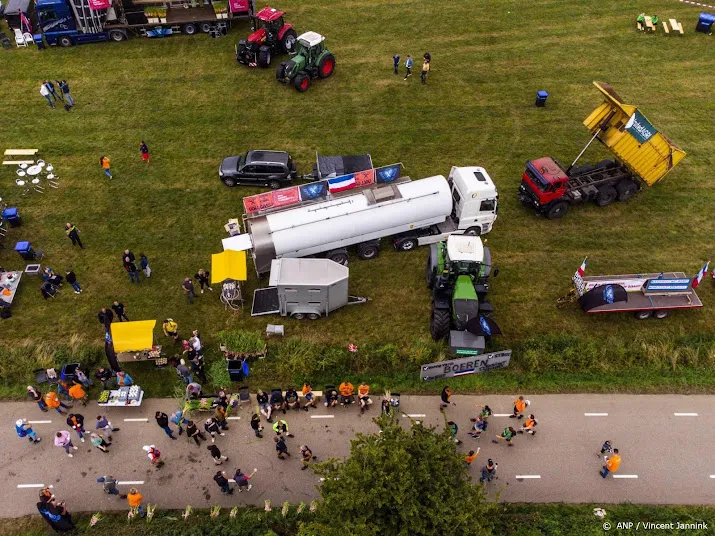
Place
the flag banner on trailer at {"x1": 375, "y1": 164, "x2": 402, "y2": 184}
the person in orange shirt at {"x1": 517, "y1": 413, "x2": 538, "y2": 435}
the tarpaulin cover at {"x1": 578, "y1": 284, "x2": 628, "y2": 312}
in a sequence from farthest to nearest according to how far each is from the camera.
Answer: the flag banner on trailer at {"x1": 375, "y1": 164, "x2": 402, "y2": 184}, the tarpaulin cover at {"x1": 578, "y1": 284, "x2": 628, "y2": 312}, the person in orange shirt at {"x1": 517, "y1": 413, "x2": 538, "y2": 435}

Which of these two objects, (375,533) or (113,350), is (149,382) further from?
(375,533)

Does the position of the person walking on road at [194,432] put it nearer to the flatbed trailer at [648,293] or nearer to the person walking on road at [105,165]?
the person walking on road at [105,165]

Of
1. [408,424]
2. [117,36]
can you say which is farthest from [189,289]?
[117,36]

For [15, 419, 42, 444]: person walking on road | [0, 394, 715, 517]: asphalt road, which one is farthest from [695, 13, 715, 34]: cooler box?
[15, 419, 42, 444]: person walking on road

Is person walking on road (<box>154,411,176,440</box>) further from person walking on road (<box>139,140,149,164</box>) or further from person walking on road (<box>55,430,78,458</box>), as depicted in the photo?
person walking on road (<box>139,140,149,164</box>)

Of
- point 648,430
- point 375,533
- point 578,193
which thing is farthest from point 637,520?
point 578,193

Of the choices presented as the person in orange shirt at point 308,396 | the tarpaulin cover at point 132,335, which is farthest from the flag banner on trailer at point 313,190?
the person in orange shirt at point 308,396
